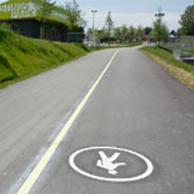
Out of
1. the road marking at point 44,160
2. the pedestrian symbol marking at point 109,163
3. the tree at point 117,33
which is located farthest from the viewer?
the tree at point 117,33

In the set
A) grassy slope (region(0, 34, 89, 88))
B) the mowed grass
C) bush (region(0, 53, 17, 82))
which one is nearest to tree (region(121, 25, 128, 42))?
grassy slope (region(0, 34, 89, 88))

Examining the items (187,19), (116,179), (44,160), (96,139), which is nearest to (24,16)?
(96,139)

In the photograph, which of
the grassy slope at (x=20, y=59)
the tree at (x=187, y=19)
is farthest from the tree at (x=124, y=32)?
the grassy slope at (x=20, y=59)

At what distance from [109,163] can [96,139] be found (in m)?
1.25

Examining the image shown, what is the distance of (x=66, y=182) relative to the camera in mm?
4363

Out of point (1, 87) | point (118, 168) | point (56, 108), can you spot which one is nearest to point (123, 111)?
point (56, 108)

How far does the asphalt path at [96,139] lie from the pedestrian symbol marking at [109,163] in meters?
0.04

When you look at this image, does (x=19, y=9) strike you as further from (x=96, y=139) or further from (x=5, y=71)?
(x=96, y=139)

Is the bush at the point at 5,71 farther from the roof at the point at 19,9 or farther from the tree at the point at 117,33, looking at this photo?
the tree at the point at 117,33

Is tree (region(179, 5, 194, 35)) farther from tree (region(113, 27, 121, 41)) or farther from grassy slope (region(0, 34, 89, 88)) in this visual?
grassy slope (region(0, 34, 89, 88))

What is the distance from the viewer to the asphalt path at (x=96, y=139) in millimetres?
4375

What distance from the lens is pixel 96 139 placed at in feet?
20.8

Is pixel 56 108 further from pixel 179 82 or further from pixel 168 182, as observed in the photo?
pixel 179 82

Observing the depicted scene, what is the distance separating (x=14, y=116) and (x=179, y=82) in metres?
10.3
